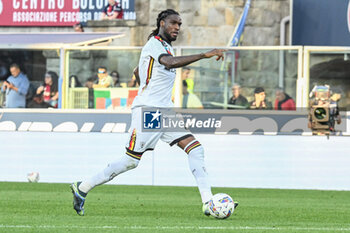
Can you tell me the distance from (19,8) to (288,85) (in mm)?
10064

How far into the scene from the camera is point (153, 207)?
492 inches

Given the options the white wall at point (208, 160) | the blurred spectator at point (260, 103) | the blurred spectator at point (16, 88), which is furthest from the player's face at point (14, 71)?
the blurred spectator at point (260, 103)

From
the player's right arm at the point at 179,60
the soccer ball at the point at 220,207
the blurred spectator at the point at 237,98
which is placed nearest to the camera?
the player's right arm at the point at 179,60

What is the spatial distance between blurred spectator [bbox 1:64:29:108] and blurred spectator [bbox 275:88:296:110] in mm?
4713

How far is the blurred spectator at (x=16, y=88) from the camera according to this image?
19.3 metres

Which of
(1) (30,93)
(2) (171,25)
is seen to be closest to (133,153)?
(2) (171,25)

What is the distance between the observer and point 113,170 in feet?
35.9

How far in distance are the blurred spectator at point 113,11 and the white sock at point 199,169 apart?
14.7 m

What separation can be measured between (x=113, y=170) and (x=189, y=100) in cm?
791

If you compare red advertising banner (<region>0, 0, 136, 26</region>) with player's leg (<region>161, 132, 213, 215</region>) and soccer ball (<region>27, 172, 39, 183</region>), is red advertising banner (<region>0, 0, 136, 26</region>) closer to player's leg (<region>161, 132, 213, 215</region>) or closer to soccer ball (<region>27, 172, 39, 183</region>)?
soccer ball (<region>27, 172, 39, 183</region>)

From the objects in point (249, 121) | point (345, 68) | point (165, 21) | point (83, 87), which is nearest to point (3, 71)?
Answer: point (83, 87)

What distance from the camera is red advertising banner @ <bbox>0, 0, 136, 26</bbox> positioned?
2580 centimetres

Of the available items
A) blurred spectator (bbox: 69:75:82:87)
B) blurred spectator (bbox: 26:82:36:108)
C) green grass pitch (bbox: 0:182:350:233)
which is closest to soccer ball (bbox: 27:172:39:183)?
green grass pitch (bbox: 0:182:350:233)

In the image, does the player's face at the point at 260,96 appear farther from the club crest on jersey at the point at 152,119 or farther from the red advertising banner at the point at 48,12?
the red advertising banner at the point at 48,12
